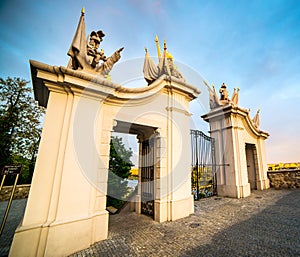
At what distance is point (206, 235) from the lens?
11.6ft

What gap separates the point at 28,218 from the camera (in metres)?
2.83

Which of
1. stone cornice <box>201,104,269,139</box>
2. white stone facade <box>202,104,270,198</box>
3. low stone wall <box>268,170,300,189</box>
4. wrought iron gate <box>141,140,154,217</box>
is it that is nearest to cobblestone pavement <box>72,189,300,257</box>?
wrought iron gate <box>141,140,154,217</box>

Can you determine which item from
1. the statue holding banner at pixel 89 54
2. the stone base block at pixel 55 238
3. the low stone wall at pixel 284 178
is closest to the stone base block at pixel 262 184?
the low stone wall at pixel 284 178

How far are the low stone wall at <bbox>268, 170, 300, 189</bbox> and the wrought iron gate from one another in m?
10.00

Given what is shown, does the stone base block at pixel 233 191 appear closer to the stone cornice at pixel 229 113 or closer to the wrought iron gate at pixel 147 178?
the stone cornice at pixel 229 113

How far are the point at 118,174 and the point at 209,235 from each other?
260 inches

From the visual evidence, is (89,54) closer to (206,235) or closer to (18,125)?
(206,235)

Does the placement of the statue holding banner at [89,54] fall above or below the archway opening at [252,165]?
above

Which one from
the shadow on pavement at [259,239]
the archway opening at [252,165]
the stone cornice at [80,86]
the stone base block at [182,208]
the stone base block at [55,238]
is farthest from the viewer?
the archway opening at [252,165]

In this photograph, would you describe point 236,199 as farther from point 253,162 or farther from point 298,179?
point 298,179

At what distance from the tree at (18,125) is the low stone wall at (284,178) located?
1747cm

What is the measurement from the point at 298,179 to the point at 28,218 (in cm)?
1334

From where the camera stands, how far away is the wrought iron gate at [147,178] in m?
5.14

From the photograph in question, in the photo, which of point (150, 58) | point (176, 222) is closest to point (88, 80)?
point (150, 58)
